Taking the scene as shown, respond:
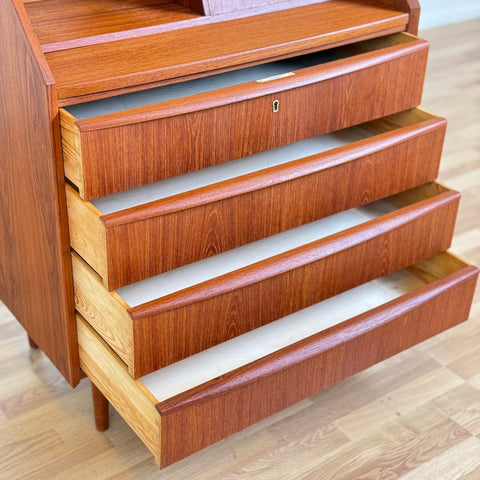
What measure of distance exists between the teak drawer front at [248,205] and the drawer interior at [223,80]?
0.12 metres

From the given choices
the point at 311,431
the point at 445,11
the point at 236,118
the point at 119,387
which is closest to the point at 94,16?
the point at 236,118

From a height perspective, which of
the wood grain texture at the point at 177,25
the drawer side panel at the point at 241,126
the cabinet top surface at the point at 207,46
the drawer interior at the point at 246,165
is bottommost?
the drawer interior at the point at 246,165

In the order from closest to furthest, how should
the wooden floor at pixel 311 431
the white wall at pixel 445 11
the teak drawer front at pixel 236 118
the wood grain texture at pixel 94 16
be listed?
the teak drawer front at pixel 236 118 → the wood grain texture at pixel 94 16 → the wooden floor at pixel 311 431 → the white wall at pixel 445 11

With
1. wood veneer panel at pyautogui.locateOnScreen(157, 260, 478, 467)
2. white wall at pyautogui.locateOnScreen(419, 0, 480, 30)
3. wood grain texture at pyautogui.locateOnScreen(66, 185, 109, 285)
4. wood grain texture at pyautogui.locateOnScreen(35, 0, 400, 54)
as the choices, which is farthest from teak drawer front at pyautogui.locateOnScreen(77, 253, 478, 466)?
white wall at pyautogui.locateOnScreen(419, 0, 480, 30)

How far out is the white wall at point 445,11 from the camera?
2.91 metres

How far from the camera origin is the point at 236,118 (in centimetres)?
103

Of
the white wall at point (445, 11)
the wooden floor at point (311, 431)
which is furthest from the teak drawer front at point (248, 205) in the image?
the white wall at point (445, 11)

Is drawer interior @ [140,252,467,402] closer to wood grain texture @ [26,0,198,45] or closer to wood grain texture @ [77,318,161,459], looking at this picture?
wood grain texture @ [77,318,161,459]

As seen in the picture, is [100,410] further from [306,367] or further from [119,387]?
[306,367]

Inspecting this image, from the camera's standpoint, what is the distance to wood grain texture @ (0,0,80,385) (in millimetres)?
Answer: 936

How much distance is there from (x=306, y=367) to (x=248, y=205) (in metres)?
0.25

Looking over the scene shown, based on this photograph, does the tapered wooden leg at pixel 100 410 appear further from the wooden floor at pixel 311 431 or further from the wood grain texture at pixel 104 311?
the wood grain texture at pixel 104 311

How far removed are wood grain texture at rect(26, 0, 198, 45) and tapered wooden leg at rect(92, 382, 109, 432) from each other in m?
0.52

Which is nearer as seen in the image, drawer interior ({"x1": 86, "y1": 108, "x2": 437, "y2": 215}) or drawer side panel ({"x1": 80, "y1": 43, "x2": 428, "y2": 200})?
drawer side panel ({"x1": 80, "y1": 43, "x2": 428, "y2": 200})
